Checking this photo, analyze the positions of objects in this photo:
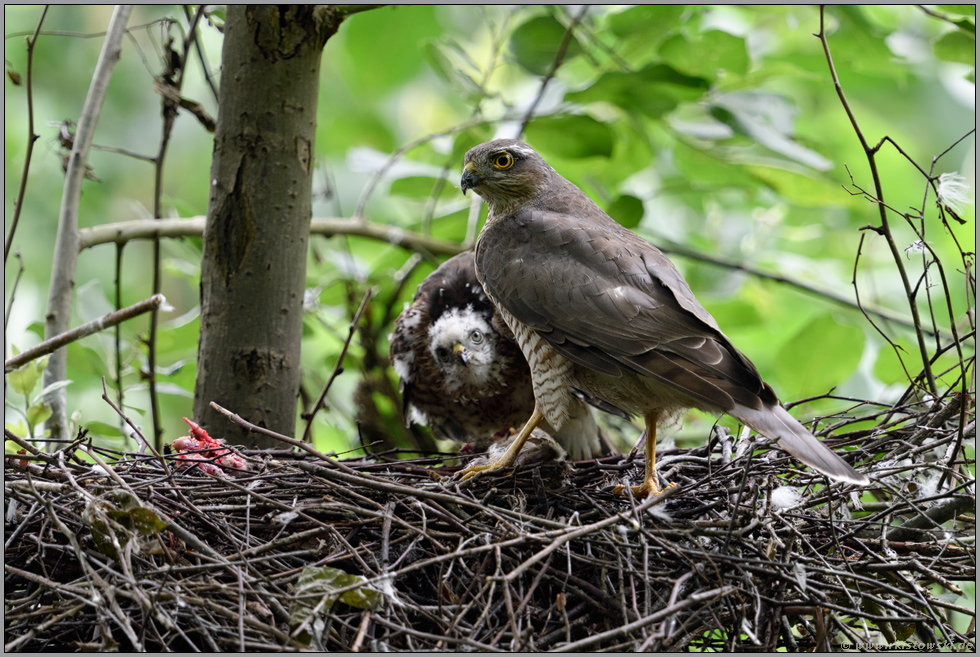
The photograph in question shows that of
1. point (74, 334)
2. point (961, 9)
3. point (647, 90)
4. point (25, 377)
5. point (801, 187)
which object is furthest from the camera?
point (801, 187)

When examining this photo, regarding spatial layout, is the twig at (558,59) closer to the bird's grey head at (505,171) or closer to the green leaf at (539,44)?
the green leaf at (539,44)

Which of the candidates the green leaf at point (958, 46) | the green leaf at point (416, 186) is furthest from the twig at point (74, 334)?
the green leaf at point (958, 46)

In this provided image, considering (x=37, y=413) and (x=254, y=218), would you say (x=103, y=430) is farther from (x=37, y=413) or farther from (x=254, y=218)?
(x=254, y=218)

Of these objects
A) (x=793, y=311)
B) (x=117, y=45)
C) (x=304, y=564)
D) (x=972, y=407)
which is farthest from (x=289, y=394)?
(x=793, y=311)

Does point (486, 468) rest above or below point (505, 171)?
below

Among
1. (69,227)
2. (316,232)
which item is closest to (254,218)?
(69,227)

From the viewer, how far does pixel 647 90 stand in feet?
11.3

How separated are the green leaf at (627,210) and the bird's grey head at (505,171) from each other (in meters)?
0.50

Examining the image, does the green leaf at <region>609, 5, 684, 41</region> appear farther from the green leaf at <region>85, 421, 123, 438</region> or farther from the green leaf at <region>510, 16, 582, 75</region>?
the green leaf at <region>85, 421, 123, 438</region>

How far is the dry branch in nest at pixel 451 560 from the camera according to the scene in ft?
5.80

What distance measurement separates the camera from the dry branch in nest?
1769mm

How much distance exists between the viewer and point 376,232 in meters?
3.82

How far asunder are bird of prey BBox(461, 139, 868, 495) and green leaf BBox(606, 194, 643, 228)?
0.42m

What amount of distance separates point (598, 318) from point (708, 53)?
1663 millimetres
